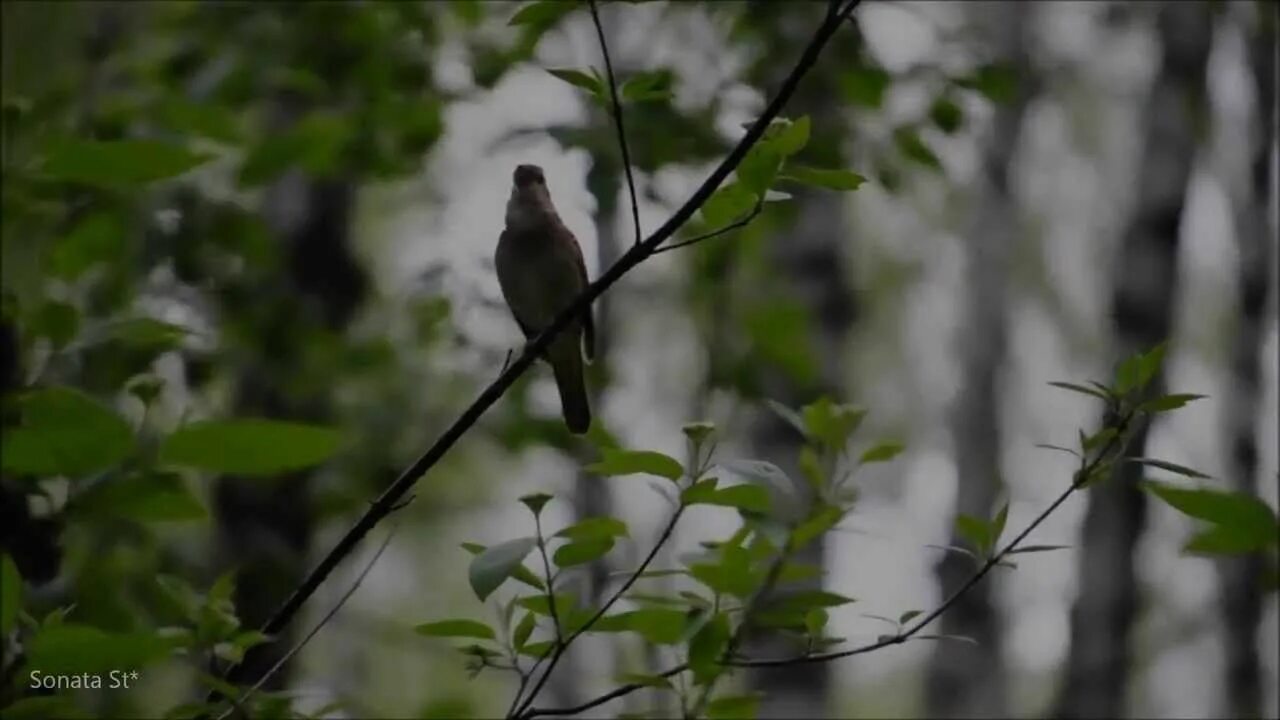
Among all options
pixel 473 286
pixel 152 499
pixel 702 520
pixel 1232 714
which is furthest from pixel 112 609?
pixel 702 520

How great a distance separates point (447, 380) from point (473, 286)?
140 centimetres

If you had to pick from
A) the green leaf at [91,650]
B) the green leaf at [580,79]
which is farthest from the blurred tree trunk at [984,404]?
the green leaf at [91,650]

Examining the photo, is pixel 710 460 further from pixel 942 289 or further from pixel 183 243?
pixel 942 289

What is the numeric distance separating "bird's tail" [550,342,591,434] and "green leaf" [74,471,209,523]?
214 centimetres

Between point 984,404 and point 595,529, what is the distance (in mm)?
Answer: 5524

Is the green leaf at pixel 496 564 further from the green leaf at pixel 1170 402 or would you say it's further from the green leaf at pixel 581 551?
the green leaf at pixel 1170 402

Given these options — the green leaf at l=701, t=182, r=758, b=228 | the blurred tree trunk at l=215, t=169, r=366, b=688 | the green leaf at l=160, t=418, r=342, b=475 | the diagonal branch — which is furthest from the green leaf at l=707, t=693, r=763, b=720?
the blurred tree trunk at l=215, t=169, r=366, b=688

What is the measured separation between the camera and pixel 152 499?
56.1 inches

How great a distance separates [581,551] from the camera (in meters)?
1.73

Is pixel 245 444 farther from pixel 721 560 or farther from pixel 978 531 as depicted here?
pixel 978 531

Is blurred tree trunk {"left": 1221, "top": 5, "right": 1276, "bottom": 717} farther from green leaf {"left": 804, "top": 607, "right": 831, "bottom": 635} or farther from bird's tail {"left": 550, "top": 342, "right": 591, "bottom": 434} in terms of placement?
green leaf {"left": 804, "top": 607, "right": 831, "bottom": 635}

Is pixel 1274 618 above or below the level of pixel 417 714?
above

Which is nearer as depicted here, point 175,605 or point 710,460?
point 710,460

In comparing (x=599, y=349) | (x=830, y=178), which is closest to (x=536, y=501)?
(x=830, y=178)
